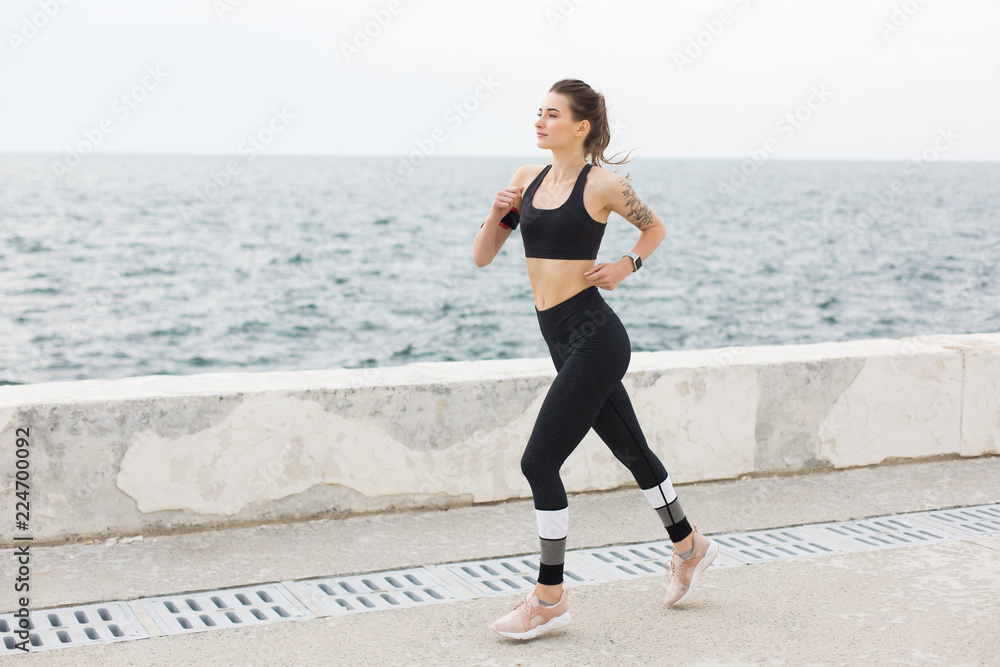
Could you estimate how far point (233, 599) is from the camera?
134 inches

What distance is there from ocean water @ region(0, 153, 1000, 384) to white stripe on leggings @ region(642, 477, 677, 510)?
17.9 meters

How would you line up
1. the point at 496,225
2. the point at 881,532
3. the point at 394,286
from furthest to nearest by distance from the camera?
1. the point at 394,286
2. the point at 881,532
3. the point at 496,225

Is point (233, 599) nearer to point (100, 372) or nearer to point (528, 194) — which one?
point (528, 194)

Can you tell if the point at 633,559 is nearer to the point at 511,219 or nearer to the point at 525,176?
the point at 511,219

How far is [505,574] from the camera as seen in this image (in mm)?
3705

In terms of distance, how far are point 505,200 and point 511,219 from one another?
0.46 ft

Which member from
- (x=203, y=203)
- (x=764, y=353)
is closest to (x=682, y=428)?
(x=764, y=353)

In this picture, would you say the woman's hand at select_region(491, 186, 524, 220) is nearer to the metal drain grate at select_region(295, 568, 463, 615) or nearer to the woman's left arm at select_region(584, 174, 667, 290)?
the woman's left arm at select_region(584, 174, 667, 290)

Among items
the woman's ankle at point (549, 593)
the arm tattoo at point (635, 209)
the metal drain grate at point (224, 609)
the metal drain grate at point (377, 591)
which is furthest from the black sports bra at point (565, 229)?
the metal drain grate at point (224, 609)

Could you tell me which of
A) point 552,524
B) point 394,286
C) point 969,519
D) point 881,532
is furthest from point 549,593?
point 394,286

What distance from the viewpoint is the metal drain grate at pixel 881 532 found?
160 inches

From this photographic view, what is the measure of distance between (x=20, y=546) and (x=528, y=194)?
2542mm

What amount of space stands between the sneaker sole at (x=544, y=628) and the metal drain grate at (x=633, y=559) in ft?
2.01

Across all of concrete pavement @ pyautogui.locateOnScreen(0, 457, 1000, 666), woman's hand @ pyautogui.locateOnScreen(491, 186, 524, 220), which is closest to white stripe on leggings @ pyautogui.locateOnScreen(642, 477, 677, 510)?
concrete pavement @ pyautogui.locateOnScreen(0, 457, 1000, 666)
